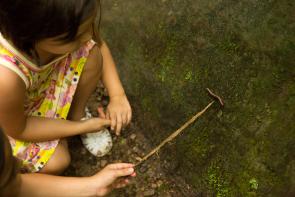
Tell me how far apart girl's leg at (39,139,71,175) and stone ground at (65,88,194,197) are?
0.75 feet

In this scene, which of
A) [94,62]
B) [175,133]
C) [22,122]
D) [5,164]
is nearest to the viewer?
[5,164]

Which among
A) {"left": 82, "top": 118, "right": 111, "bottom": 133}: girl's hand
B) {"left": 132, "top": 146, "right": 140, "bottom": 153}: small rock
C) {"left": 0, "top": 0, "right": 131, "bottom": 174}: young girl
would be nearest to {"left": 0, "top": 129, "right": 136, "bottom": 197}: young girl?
{"left": 0, "top": 0, "right": 131, "bottom": 174}: young girl

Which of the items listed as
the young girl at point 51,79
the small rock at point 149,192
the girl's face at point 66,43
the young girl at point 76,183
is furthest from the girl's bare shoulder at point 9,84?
the small rock at point 149,192

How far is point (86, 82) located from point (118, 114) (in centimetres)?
22

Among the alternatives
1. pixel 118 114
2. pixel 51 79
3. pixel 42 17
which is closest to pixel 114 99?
pixel 118 114

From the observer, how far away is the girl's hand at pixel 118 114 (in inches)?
85.8

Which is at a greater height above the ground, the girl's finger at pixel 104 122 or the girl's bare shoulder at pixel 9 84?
the girl's bare shoulder at pixel 9 84

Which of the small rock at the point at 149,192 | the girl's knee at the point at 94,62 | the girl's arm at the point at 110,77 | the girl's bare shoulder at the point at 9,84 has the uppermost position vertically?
the girl's bare shoulder at the point at 9,84

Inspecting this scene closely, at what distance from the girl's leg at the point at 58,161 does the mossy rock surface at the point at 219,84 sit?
46 cm

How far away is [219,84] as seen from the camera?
2131 mm

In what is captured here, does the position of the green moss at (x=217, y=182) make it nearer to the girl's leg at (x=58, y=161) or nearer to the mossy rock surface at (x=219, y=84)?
the mossy rock surface at (x=219, y=84)

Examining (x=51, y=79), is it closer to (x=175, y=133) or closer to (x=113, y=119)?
(x=113, y=119)

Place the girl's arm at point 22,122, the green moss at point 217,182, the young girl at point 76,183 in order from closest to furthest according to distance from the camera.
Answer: the girl's arm at point 22,122 → the young girl at point 76,183 → the green moss at point 217,182

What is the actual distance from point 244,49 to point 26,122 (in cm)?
98
